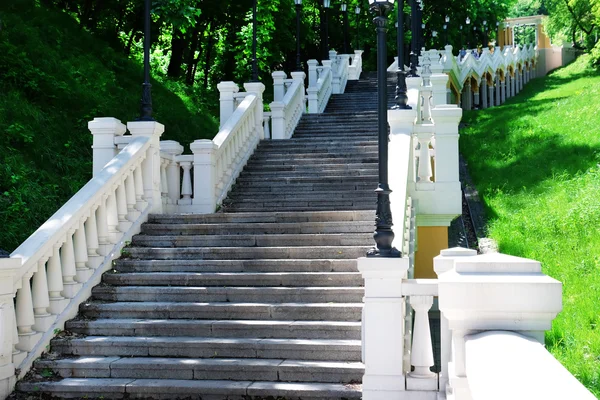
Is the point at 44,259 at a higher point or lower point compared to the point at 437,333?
higher

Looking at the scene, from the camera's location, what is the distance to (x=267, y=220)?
10961 mm

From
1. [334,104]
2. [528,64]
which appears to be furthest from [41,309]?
[528,64]

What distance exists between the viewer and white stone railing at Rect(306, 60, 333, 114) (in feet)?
73.8

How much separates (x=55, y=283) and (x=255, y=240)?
8.85 ft

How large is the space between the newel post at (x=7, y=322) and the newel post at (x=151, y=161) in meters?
3.94

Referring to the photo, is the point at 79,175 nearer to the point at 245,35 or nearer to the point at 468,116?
the point at 245,35

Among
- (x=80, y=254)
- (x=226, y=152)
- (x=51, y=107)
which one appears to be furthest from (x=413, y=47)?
(x=80, y=254)

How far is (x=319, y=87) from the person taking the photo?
2305 cm

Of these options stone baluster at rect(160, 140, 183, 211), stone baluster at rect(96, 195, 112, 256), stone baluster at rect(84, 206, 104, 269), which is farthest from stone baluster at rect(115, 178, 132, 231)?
stone baluster at rect(160, 140, 183, 211)

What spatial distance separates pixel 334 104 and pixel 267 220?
45.9 ft

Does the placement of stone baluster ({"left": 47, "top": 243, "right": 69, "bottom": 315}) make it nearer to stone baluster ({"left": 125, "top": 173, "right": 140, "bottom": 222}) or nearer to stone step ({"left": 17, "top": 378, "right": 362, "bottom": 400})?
stone step ({"left": 17, "top": 378, "right": 362, "bottom": 400})

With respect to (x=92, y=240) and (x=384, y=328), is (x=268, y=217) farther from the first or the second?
(x=384, y=328)

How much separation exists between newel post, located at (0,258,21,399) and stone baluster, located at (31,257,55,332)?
22.9 inches

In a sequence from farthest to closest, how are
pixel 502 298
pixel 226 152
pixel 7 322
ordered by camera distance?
pixel 226 152 < pixel 7 322 < pixel 502 298
